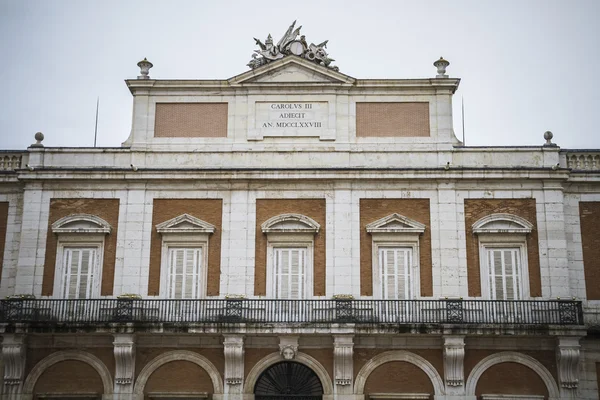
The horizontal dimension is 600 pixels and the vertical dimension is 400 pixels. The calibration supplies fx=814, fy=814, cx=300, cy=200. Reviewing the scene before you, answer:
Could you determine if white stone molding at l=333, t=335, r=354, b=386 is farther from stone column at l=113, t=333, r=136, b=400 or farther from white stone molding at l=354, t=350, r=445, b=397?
stone column at l=113, t=333, r=136, b=400

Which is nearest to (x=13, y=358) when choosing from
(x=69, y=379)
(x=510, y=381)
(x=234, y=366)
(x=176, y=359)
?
(x=69, y=379)

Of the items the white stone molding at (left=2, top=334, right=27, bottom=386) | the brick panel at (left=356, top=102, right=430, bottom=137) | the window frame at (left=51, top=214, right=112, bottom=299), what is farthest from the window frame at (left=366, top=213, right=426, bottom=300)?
the white stone molding at (left=2, top=334, right=27, bottom=386)

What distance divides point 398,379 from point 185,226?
781 cm

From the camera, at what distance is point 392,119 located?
25828 millimetres

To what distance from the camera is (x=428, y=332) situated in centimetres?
2278

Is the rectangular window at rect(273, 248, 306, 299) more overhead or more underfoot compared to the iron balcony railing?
more overhead

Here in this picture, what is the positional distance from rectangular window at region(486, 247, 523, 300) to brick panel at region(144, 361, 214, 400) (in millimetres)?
8789

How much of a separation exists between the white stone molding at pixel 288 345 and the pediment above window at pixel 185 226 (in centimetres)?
403

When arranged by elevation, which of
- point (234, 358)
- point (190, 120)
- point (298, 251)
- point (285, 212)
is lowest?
point (234, 358)

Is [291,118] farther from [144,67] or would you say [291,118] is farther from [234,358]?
[234,358]

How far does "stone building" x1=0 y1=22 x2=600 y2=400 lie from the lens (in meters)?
23.2

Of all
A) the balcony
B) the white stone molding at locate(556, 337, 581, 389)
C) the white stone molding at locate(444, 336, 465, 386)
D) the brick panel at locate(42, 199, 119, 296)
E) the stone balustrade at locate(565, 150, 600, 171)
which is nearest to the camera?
the white stone molding at locate(556, 337, 581, 389)

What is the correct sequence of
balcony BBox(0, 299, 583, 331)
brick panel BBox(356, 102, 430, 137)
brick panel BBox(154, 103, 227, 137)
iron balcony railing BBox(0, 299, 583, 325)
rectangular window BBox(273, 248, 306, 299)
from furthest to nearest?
brick panel BBox(154, 103, 227, 137)
brick panel BBox(356, 102, 430, 137)
rectangular window BBox(273, 248, 306, 299)
iron balcony railing BBox(0, 299, 583, 325)
balcony BBox(0, 299, 583, 331)

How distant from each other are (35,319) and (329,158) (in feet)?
32.7
